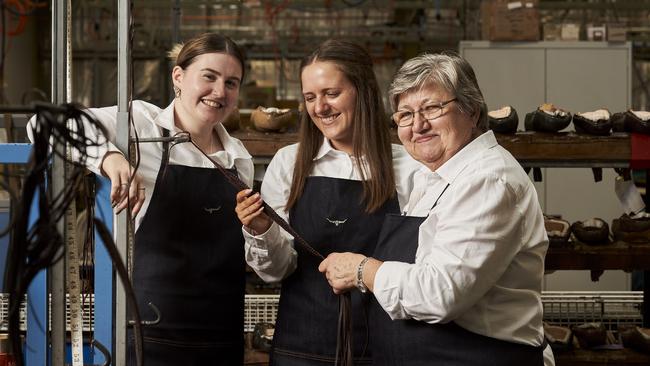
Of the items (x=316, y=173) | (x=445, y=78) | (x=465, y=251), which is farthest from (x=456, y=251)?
(x=316, y=173)

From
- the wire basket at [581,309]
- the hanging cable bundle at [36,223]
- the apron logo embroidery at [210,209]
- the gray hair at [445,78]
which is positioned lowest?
the wire basket at [581,309]

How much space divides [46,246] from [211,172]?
1160 mm

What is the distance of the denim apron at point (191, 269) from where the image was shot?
2.62m

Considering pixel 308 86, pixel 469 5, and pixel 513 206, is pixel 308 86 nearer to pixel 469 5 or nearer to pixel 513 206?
pixel 513 206

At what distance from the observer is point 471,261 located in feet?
6.66

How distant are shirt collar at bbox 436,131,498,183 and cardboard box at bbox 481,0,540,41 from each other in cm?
382

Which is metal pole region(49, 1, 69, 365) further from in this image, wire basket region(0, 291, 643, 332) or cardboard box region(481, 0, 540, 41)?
cardboard box region(481, 0, 540, 41)

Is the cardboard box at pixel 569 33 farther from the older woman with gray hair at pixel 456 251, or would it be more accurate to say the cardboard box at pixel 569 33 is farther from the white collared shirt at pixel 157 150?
the older woman with gray hair at pixel 456 251

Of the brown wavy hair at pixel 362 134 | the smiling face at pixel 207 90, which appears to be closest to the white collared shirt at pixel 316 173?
the brown wavy hair at pixel 362 134

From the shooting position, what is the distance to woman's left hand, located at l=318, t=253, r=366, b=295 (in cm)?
228

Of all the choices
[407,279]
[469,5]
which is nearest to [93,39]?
[469,5]

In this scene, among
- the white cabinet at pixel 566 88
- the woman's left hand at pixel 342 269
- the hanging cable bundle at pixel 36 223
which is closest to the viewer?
the hanging cable bundle at pixel 36 223

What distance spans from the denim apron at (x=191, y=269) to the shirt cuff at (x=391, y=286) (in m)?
0.69

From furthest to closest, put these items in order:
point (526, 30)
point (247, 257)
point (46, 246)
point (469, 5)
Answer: point (469, 5), point (526, 30), point (247, 257), point (46, 246)
